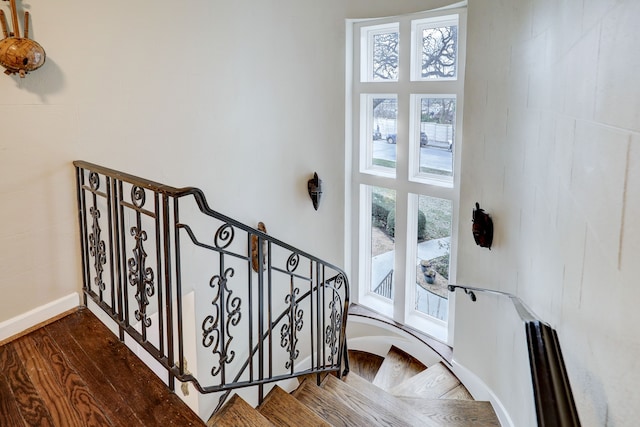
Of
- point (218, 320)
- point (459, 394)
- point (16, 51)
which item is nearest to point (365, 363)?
point (459, 394)

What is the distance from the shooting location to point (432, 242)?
14.7 feet

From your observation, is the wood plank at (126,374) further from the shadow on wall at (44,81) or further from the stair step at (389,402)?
the stair step at (389,402)

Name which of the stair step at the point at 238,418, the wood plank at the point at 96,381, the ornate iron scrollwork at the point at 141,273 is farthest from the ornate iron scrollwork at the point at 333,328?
the wood plank at the point at 96,381

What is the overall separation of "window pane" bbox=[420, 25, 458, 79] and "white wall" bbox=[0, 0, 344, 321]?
83cm

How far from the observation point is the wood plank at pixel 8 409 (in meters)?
1.61

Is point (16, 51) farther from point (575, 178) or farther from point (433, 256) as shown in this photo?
point (433, 256)

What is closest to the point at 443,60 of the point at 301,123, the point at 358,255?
the point at 301,123

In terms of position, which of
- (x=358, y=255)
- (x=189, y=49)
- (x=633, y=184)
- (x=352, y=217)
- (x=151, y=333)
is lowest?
(x=151, y=333)

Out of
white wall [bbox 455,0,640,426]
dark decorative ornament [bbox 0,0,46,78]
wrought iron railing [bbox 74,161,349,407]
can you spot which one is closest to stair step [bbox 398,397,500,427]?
wrought iron railing [bbox 74,161,349,407]

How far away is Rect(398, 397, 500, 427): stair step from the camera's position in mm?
3215

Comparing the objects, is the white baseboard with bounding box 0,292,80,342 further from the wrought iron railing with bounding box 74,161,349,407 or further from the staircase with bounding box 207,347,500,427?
the staircase with bounding box 207,347,500,427

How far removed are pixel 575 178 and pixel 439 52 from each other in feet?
9.62

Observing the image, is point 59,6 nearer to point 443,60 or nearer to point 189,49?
point 189,49

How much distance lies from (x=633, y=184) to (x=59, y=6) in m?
2.53
